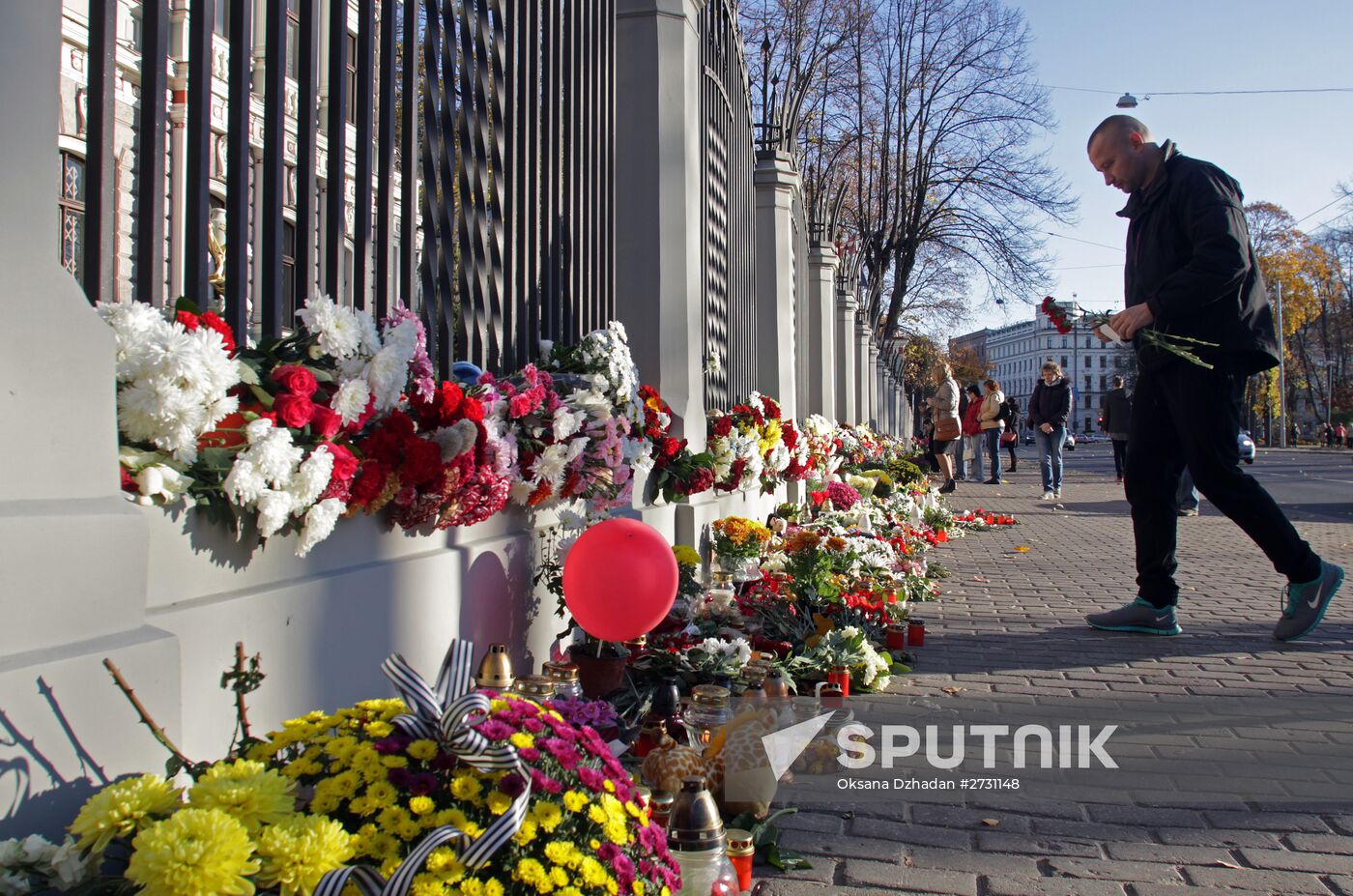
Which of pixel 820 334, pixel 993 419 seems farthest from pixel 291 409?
pixel 993 419

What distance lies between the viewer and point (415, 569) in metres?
3.29

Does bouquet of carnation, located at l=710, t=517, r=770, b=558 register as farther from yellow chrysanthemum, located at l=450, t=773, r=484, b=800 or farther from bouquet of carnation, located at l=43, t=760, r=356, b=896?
bouquet of carnation, located at l=43, t=760, r=356, b=896

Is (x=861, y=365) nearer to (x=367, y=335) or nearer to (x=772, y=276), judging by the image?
(x=772, y=276)

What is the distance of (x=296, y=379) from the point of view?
8.40 ft

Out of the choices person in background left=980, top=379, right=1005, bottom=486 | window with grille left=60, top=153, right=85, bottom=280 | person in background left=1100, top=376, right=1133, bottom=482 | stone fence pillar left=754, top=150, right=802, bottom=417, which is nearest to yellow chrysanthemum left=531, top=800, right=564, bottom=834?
stone fence pillar left=754, top=150, right=802, bottom=417

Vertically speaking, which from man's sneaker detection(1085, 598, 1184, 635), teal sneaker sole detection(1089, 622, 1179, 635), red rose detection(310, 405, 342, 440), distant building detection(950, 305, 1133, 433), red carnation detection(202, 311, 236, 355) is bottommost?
teal sneaker sole detection(1089, 622, 1179, 635)

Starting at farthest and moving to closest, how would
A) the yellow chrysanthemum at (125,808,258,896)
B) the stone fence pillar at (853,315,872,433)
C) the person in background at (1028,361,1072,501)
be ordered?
the stone fence pillar at (853,315,872,433) < the person in background at (1028,361,1072,501) < the yellow chrysanthemum at (125,808,258,896)

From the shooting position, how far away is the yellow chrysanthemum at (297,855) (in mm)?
1660

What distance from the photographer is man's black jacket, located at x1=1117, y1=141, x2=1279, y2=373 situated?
538 centimetres

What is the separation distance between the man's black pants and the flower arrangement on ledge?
264cm

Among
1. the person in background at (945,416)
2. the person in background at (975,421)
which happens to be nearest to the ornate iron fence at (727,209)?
the person in background at (945,416)

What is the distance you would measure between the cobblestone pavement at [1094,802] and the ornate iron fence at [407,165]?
6.51 ft

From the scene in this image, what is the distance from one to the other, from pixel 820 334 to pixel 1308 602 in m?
10.2

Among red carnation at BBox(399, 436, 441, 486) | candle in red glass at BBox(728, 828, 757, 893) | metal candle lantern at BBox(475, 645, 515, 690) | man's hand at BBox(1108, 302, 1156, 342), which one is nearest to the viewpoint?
candle in red glass at BBox(728, 828, 757, 893)
